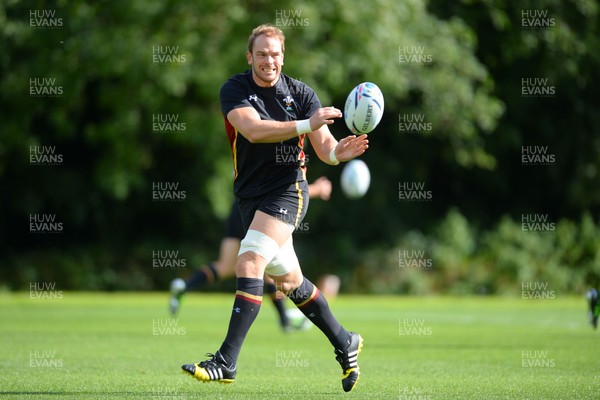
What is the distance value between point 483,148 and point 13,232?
44.0 ft

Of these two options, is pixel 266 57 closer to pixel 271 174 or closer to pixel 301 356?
pixel 271 174

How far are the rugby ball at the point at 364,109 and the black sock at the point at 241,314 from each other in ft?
4.11

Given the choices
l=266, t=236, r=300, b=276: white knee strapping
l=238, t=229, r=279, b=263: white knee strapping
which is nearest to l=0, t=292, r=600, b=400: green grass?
l=266, t=236, r=300, b=276: white knee strapping

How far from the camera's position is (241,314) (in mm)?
6363

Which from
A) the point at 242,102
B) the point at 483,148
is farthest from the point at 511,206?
the point at 242,102

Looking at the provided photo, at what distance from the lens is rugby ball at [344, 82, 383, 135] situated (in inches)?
253

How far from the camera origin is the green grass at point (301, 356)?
6.63m

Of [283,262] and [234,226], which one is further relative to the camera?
[234,226]

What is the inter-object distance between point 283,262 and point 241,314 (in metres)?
0.49

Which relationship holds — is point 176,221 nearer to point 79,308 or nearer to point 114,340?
point 79,308

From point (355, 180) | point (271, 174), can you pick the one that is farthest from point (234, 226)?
point (271, 174)

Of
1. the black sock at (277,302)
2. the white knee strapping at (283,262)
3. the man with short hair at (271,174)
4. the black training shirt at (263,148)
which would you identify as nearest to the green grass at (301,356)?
the black sock at (277,302)

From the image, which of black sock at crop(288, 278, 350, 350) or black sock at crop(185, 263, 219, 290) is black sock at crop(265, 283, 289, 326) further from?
black sock at crop(288, 278, 350, 350)

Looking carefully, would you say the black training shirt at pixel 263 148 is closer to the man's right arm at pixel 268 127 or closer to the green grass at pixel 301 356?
the man's right arm at pixel 268 127
